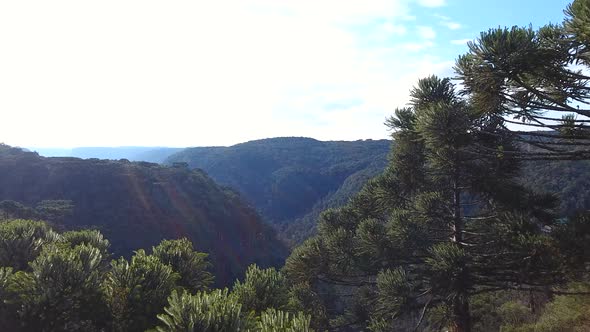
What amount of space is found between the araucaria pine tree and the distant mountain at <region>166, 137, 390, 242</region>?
106986 millimetres

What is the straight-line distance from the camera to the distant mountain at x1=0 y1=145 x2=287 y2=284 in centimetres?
6444

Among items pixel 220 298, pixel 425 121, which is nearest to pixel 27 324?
pixel 220 298

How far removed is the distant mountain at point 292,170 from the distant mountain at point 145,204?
3949cm

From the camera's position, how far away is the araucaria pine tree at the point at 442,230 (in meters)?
8.23

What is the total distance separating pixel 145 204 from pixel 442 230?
6754 cm

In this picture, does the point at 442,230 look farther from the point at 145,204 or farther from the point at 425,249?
the point at 145,204

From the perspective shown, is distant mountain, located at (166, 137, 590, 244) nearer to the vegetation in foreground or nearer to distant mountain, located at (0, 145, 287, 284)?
distant mountain, located at (0, 145, 287, 284)

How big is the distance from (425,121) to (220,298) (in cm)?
556

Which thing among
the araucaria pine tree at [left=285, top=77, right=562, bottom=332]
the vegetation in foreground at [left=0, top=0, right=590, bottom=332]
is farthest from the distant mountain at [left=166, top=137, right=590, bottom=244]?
the vegetation in foreground at [left=0, top=0, right=590, bottom=332]

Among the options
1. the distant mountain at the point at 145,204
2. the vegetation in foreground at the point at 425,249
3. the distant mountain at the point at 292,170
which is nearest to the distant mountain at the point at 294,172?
the distant mountain at the point at 292,170

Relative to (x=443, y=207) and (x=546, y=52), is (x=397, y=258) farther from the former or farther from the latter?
(x=546, y=52)

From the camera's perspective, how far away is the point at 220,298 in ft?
14.6

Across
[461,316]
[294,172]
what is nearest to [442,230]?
[461,316]

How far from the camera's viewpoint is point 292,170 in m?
164
